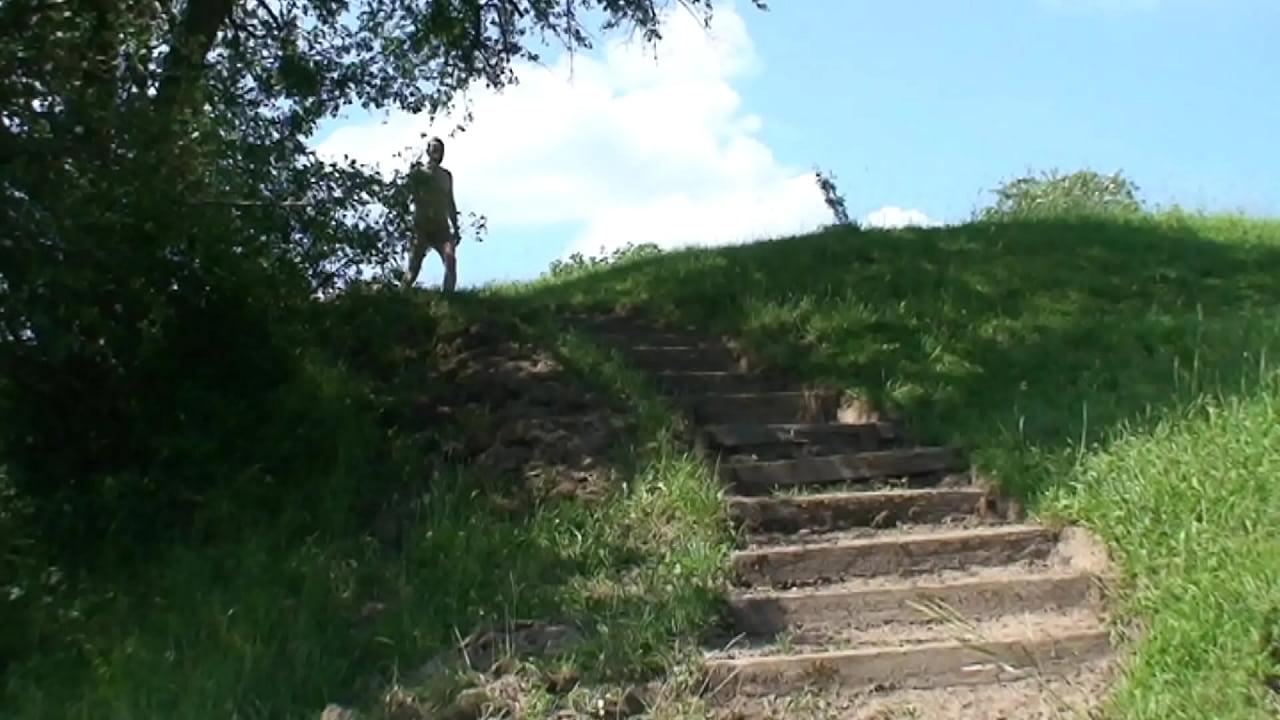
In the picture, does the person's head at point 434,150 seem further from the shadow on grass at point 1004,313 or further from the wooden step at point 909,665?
the wooden step at point 909,665

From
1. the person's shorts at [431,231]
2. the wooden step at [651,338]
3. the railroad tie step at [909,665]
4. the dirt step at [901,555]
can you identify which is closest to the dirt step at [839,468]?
the dirt step at [901,555]

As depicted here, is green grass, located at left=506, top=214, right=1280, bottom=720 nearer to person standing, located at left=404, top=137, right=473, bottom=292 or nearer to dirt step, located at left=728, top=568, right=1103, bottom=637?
dirt step, located at left=728, top=568, right=1103, bottom=637

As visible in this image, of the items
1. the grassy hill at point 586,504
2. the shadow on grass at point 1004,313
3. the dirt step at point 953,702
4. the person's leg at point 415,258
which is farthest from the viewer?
the person's leg at point 415,258

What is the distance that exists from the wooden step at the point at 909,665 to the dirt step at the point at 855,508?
1486mm

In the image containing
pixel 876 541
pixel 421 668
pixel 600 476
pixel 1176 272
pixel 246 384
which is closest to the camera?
pixel 421 668

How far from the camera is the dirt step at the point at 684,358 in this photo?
9.99 meters

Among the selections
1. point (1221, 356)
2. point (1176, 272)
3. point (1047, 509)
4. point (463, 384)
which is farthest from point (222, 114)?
point (1176, 272)

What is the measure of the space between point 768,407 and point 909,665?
3.58 m

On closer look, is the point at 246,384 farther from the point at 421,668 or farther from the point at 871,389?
the point at 871,389

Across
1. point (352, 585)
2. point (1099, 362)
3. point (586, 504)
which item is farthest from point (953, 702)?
point (1099, 362)

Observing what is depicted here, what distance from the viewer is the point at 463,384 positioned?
8.80 metres

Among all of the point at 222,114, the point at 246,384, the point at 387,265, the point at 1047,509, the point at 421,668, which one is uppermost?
the point at 222,114

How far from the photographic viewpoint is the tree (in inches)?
259

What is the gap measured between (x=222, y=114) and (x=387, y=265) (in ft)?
4.64
